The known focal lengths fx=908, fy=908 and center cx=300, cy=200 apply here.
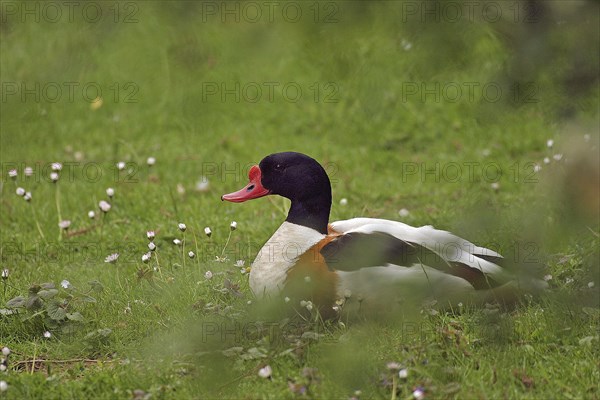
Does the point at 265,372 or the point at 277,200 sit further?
the point at 277,200

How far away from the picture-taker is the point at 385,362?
367 centimetres

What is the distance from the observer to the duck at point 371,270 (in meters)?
3.98

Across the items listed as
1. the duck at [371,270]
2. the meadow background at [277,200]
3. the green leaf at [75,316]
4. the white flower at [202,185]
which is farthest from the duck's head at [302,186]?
the white flower at [202,185]

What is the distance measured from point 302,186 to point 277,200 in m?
2.21

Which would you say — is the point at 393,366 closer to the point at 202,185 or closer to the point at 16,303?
the point at 16,303

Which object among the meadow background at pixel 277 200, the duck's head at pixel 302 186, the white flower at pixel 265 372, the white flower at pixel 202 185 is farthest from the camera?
the white flower at pixel 202 185

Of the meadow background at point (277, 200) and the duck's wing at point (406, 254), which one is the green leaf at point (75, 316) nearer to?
the meadow background at point (277, 200)

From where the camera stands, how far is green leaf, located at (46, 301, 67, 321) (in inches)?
165

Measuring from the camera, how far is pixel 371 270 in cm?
399

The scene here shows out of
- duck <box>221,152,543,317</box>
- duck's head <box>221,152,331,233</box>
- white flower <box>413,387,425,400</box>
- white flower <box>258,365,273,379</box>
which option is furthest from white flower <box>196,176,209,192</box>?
white flower <box>413,387,425,400</box>

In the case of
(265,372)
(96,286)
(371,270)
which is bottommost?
(96,286)

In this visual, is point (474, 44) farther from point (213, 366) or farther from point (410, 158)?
point (410, 158)

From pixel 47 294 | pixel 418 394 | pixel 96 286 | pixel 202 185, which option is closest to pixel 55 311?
pixel 47 294

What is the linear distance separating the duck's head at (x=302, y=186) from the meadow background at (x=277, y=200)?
51 centimetres
